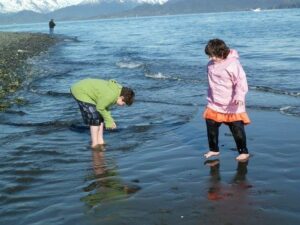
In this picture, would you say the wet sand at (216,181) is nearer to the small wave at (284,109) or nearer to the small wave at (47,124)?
the small wave at (284,109)

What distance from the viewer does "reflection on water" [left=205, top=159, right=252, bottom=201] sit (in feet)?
16.8

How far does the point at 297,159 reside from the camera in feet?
20.3

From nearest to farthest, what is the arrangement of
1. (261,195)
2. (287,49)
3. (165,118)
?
1. (261,195)
2. (165,118)
3. (287,49)

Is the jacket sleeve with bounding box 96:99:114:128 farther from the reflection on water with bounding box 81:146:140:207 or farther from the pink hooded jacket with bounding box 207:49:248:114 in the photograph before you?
the pink hooded jacket with bounding box 207:49:248:114

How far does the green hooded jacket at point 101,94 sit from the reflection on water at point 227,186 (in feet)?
5.82

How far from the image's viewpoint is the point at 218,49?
620 cm

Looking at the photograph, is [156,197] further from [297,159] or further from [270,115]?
[270,115]

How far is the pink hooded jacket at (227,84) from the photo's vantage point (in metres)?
6.28

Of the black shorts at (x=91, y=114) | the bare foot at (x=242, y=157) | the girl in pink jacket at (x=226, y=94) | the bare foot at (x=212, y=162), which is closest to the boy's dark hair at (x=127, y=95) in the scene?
the black shorts at (x=91, y=114)

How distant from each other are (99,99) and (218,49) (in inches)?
76.9

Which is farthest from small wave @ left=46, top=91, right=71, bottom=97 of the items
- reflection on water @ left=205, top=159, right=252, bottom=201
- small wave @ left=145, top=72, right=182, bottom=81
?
reflection on water @ left=205, top=159, right=252, bottom=201

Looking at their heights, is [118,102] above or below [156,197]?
above

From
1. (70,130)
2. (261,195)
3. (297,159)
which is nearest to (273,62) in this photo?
(70,130)

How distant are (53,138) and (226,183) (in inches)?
144
